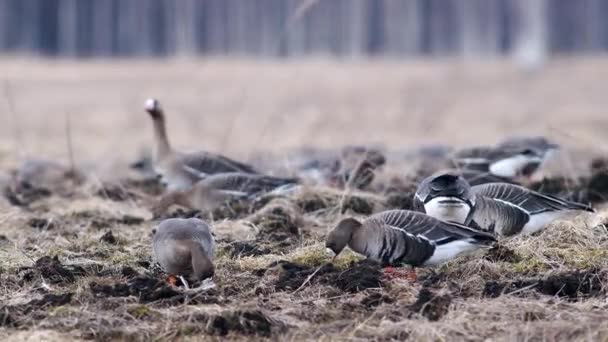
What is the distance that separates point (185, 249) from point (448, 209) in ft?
7.54

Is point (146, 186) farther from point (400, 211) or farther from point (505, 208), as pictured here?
point (400, 211)

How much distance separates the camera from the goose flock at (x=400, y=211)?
802cm

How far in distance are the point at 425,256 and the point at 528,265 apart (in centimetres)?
82

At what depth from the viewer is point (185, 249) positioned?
7758mm

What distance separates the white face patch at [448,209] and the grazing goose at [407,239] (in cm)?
44

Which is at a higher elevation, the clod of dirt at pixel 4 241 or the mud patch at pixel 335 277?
the mud patch at pixel 335 277

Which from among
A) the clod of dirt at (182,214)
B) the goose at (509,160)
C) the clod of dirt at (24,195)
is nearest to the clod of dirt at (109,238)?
the clod of dirt at (182,214)

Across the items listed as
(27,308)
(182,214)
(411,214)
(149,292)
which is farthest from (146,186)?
(27,308)

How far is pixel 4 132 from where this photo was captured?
27906 millimetres

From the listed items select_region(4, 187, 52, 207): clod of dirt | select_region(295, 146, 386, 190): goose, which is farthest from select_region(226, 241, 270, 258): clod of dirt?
select_region(4, 187, 52, 207): clod of dirt

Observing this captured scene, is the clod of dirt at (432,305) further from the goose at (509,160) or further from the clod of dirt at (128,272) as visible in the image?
the goose at (509,160)

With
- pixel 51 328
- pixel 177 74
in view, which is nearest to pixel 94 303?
pixel 51 328

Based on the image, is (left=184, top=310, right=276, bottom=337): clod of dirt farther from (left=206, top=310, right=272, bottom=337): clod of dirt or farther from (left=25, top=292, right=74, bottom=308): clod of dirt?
(left=25, top=292, right=74, bottom=308): clod of dirt

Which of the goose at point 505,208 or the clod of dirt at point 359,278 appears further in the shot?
the goose at point 505,208
